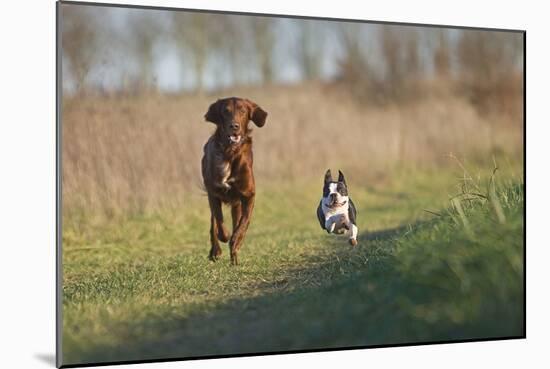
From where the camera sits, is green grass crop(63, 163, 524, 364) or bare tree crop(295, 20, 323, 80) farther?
bare tree crop(295, 20, 323, 80)

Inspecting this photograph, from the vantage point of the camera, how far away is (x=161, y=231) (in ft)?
29.2

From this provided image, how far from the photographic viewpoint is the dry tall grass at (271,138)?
882 centimetres

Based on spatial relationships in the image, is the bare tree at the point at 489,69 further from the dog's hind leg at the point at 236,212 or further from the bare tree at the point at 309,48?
the dog's hind leg at the point at 236,212

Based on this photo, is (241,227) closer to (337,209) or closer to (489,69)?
(337,209)

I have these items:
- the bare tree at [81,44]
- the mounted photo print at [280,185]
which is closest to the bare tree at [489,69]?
the mounted photo print at [280,185]

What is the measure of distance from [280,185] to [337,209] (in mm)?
3233

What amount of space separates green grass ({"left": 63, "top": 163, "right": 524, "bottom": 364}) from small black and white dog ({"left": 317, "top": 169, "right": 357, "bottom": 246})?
233 mm

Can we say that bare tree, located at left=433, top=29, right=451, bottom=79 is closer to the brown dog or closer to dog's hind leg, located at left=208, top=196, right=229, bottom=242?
the brown dog

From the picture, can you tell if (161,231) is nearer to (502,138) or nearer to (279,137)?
(279,137)

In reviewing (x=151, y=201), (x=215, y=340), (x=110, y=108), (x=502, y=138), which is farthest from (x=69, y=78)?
(x=502, y=138)

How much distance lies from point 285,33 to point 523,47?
4004 mm

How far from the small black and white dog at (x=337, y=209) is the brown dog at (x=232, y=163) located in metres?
0.67

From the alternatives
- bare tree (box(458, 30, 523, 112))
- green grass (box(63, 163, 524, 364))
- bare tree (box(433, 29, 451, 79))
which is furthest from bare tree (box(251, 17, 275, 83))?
green grass (box(63, 163, 524, 364))

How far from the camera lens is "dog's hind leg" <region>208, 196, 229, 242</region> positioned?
716 centimetres
